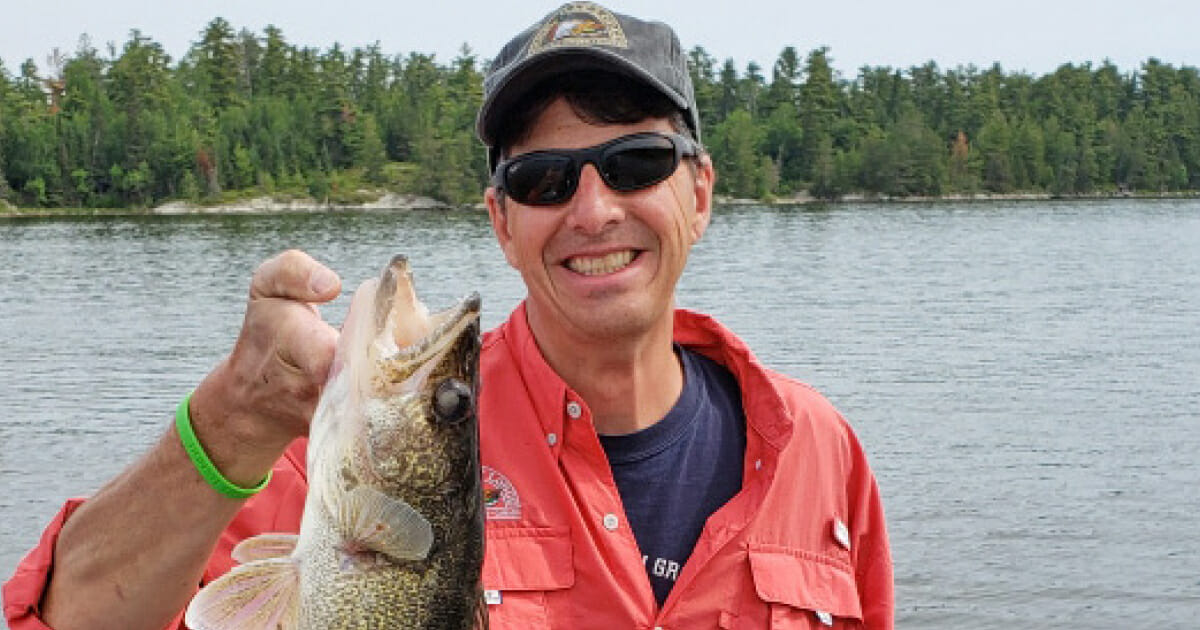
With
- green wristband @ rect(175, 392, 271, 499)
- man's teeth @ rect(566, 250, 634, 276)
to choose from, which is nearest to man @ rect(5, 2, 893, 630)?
man's teeth @ rect(566, 250, 634, 276)

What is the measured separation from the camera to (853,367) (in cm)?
2416

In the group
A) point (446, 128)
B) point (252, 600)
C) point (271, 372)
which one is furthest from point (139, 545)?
point (446, 128)

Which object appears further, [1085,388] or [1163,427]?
[1085,388]

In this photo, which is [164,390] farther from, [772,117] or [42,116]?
[772,117]

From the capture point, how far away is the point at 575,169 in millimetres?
3547

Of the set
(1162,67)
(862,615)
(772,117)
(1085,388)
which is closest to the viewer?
(862,615)

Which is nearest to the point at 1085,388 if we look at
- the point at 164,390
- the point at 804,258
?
the point at 164,390

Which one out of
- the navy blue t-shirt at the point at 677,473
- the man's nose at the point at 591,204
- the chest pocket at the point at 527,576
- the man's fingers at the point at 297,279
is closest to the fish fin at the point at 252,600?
the man's fingers at the point at 297,279

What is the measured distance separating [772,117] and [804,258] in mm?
94247

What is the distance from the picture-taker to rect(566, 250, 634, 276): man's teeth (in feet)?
11.8

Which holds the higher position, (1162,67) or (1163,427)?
(1162,67)

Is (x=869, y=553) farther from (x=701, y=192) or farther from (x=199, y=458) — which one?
(x=199, y=458)

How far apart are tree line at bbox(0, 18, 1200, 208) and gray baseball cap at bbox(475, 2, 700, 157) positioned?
111 meters

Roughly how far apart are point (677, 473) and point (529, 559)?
501 mm
